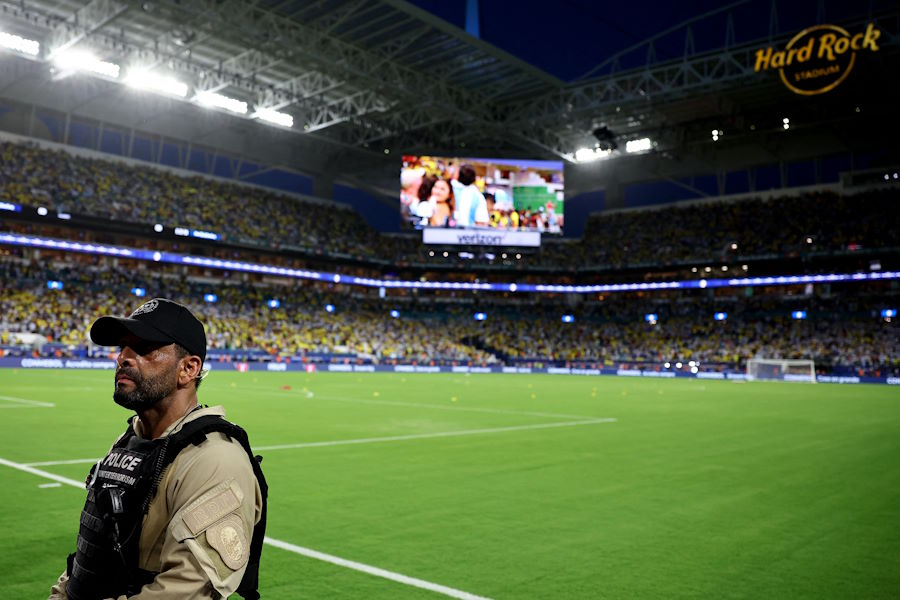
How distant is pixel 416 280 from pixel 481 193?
17365 millimetres

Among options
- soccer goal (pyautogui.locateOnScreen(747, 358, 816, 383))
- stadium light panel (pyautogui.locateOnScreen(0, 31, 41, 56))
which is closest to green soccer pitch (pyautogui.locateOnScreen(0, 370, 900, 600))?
stadium light panel (pyautogui.locateOnScreen(0, 31, 41, 56))

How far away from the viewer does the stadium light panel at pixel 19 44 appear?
3509 cm

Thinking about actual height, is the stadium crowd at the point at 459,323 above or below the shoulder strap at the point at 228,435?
above

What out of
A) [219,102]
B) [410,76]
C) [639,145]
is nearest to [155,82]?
[219,102]

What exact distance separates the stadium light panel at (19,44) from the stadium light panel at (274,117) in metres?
12.4

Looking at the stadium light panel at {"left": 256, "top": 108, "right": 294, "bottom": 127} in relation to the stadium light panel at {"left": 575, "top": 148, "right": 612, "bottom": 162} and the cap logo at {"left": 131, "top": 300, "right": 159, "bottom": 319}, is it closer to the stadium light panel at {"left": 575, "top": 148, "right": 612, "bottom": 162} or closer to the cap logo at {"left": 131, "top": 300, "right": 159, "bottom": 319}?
the stadium light panel at {"left": 575, "top": 148, "right": 612, "bottom": 162}

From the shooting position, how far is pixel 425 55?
41.1 metres

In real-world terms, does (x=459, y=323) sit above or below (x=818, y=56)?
below

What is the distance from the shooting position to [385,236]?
2849 inches

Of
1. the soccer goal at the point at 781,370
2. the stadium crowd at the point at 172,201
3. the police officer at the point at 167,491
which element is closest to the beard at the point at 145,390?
the police officer at the point at 167,491

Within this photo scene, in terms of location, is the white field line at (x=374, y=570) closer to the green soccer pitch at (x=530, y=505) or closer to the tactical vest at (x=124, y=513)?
the green soccer pitch at (x=530, y=505)

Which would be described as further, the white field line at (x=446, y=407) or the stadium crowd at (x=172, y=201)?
the stadium crowd at (x=172, y=201)

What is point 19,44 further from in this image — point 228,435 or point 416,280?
point 416,280

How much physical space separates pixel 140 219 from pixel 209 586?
178 ft
